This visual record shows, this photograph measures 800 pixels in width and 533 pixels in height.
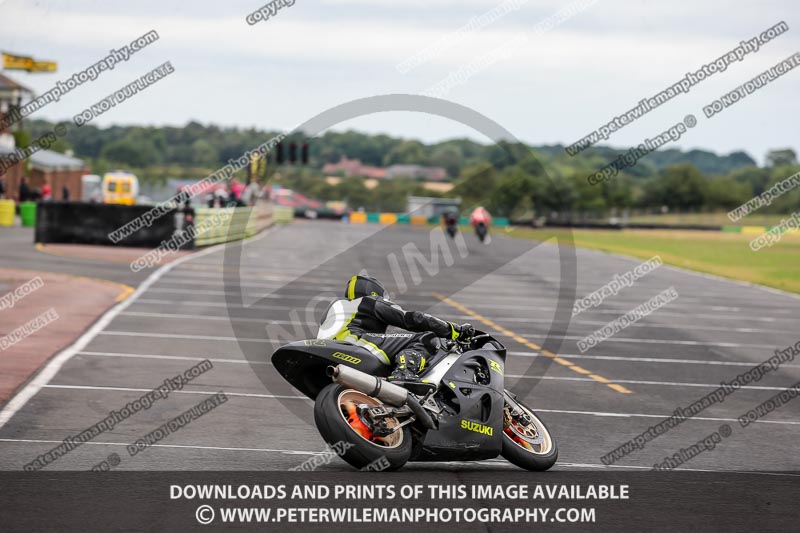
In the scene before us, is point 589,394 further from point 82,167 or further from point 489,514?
point 82,167

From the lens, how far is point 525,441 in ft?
29.0

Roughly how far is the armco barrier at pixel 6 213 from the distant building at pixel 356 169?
289 feet

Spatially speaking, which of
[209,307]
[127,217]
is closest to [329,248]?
[127,217]

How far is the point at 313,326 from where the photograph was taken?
19812 millimetres

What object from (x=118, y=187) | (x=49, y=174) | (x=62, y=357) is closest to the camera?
(x=62, y=357)

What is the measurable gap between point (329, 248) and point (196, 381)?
1244 inches

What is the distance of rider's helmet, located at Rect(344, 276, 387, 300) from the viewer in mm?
8820

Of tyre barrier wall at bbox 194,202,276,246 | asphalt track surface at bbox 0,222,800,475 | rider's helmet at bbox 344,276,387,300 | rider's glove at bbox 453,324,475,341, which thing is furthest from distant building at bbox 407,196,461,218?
rider's glove at bbox 453,324,475,341

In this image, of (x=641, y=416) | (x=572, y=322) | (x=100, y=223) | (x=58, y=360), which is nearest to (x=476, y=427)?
(x=641, y=416)

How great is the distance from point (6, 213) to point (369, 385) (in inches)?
1733

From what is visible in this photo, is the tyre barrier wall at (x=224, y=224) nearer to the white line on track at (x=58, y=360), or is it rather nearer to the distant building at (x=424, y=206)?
the white line on track at (x=58, y=360)

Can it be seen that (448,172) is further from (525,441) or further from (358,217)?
(525,441)

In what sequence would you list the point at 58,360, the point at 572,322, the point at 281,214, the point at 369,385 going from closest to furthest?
1. the point at 369,385
2. the point at 58,360
3. the point at 572,322
4. the point at 281,214

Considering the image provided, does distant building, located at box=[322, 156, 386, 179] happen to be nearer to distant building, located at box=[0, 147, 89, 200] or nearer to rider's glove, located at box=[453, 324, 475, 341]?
distant building, located at box=[0, 147, 89, 200]
